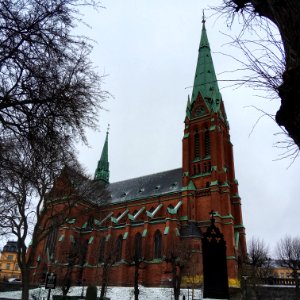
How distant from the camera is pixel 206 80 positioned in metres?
47.8

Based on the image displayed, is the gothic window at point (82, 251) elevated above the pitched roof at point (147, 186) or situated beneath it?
situated beneath

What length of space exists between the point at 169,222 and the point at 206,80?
77.6 feet

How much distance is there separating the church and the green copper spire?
16 centimetres

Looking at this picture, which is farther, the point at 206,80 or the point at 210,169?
the point at 206,80

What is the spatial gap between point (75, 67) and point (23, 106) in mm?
1124

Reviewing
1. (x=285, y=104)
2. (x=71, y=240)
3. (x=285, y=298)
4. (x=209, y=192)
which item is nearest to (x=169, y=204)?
(x=209, y=192)

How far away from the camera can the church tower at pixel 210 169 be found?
123 ft

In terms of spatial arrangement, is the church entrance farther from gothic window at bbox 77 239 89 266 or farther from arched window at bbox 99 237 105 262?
arched window at bbox 99 237 105 262

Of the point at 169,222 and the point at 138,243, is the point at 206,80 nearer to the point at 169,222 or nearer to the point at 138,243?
the point at 169,222

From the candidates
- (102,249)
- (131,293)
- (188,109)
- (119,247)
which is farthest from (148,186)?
(131,293)

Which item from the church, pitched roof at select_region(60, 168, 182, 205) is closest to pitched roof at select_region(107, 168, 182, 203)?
pitched roof at select_region(60, 168, 182, 205)

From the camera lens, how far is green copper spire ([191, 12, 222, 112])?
151ft

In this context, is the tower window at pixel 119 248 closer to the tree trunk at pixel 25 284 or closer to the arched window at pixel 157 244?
the arched window at pixel 157 244

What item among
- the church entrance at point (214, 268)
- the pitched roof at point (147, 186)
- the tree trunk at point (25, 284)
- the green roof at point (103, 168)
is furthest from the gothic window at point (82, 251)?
the church entrance at point (214, 268)
